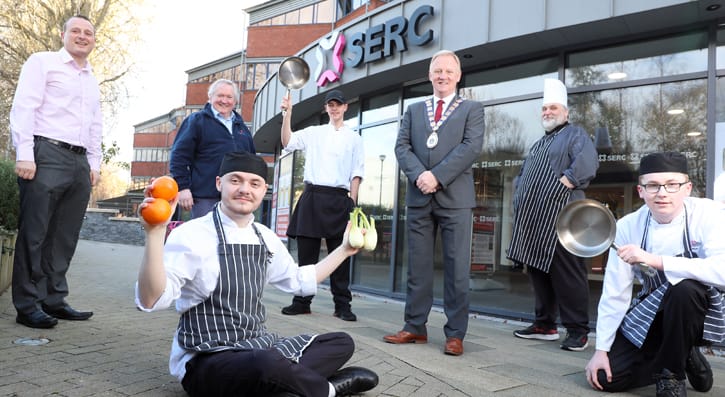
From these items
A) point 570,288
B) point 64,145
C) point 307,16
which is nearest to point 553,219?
point 570,288

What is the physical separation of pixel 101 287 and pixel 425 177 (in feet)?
14.2

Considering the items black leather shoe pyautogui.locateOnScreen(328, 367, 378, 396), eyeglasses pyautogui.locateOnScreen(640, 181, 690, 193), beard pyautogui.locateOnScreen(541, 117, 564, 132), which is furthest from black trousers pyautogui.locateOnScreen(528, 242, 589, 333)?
black leather shoe pyautogui.locateOnScreen(328, 367, 378, 396)

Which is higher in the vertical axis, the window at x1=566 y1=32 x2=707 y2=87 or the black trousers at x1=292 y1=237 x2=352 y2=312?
the window at x1=566 y1=32 x2=707 y2=87

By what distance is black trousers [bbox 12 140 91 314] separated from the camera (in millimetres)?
3662

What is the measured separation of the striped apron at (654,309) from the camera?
2787 mm

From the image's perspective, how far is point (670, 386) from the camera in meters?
2.75

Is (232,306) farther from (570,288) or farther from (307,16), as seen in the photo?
(307,16)

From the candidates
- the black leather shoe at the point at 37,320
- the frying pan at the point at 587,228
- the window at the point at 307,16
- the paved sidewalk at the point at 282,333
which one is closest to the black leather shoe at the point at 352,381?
the paved sidewalk at the point at 282,333

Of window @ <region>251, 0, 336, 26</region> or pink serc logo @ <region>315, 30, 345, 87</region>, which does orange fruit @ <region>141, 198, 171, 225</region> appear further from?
window @ <region>251, 0, 336, 26</region>

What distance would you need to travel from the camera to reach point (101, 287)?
6246 millimetres

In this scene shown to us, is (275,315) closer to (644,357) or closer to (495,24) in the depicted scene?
(644,357)

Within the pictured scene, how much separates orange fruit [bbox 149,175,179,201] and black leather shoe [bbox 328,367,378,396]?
111 centimetres

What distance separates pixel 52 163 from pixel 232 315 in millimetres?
2232

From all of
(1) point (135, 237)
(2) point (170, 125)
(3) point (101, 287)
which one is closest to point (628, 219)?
(3) point (101, 287)
